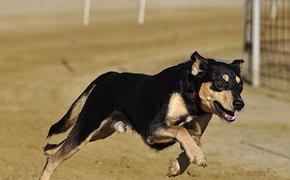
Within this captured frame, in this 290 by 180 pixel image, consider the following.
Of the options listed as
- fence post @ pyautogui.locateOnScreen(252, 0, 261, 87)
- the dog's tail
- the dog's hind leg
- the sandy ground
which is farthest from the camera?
fence post @ pyautogui.locateOnScreen(252, 0, 261, 87)

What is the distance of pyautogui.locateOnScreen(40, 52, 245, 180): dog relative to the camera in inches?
267

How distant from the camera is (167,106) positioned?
22.7ft

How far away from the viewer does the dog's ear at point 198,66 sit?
6.94 metres

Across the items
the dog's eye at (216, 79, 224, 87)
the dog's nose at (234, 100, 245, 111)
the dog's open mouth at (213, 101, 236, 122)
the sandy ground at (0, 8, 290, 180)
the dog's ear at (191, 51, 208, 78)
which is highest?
the dog's ear at (191, 51, 208, 78)

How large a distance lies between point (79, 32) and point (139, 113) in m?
21.2

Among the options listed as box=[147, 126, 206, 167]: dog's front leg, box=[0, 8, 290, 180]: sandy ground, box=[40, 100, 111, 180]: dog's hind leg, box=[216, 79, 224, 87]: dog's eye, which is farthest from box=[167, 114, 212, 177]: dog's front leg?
box=[0, 8, 290, 180]: sandy ground

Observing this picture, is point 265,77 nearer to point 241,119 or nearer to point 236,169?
point 241,119

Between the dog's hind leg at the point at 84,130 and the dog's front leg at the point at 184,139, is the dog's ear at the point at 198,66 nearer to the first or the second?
the dog's front leg at the point at 184,139

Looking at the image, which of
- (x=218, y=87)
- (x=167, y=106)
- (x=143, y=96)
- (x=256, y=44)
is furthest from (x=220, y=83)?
(x=256, y=44)

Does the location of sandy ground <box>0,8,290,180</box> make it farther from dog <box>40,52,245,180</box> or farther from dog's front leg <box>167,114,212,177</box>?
dog's front leg <box>167,114,212,177</box>

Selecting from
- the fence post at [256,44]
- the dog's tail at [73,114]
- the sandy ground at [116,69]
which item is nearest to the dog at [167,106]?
the dog's tail at [73,114]

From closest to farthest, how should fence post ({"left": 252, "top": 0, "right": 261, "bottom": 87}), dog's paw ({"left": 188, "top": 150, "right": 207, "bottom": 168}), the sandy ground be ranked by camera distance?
dog's paw ({"left": 188, "top": 150, "right": 207, "bottom": 168}) < the sandy ground < fence post ({"left": 252, "top": 0, "right": 261, "bottom": 87})

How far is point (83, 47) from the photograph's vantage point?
25.2 metres

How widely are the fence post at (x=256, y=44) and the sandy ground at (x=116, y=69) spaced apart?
2.74ft
